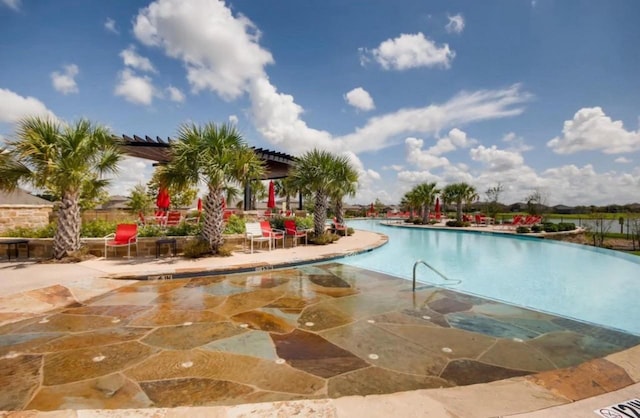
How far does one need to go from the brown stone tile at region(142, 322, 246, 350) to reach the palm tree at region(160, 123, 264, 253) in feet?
18.3

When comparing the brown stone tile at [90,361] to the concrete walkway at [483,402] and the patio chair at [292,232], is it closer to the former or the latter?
the concrete walkway at [483,402]

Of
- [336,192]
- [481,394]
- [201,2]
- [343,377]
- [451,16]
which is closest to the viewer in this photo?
[481,394]

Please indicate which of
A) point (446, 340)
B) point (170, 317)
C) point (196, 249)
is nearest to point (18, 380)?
point (170, 317)

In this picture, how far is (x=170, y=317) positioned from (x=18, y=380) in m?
1.85

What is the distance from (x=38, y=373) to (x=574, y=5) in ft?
50.7

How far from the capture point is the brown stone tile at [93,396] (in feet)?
7.84

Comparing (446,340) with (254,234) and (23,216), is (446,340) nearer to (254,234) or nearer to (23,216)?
(254,234)

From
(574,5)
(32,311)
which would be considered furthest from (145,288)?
(574,5)

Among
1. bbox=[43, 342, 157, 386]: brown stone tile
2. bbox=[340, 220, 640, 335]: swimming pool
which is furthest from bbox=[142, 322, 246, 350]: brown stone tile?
bbox=[340, 220, 640, 335]: swimming pool

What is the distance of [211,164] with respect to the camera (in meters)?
8.95

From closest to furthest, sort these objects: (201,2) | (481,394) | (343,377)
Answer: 1. (481,394)
2. (343,377)
3. (201,2)

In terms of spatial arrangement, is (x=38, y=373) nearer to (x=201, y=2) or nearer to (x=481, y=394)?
(x=481, y=394)

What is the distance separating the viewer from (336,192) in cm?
1460

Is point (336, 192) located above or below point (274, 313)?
above
